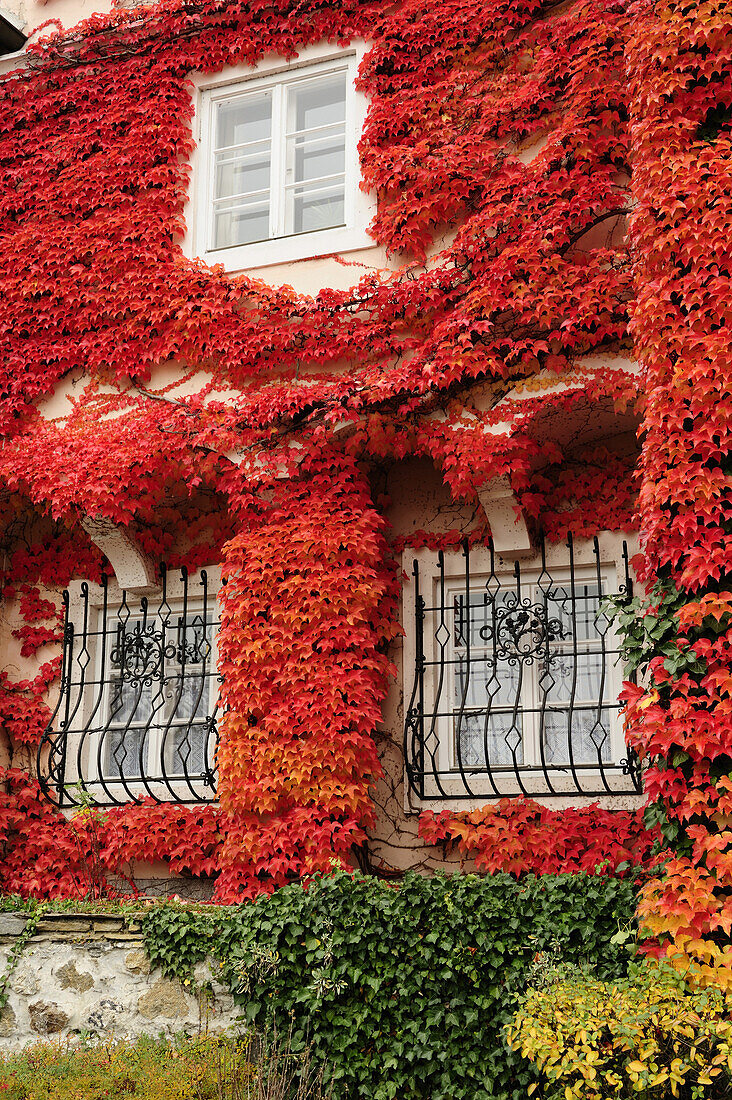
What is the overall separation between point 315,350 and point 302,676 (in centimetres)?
226

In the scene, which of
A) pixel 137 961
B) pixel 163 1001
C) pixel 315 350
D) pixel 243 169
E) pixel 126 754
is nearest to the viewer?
pixel 163 1001

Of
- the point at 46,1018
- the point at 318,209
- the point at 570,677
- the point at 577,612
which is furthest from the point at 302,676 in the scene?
the point at 318,209

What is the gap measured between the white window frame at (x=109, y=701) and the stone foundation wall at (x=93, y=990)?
48.0 inches

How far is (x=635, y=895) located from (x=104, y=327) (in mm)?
5586

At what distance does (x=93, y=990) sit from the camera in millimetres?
6461

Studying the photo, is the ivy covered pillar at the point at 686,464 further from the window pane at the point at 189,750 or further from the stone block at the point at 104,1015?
the window pane at the point at 189,750

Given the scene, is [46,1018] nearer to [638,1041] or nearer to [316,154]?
[638,1041]

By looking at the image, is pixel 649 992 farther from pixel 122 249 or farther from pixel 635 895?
pixel 122 249

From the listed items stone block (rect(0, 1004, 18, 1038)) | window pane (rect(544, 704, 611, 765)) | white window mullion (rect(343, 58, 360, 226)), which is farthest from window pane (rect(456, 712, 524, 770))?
white window mullion (rect(343, 58, 360, 226))

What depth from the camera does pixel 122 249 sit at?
329 inches

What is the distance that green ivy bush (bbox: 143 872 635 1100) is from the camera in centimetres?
543

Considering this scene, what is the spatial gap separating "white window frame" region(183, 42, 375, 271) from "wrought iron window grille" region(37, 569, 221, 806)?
244cm

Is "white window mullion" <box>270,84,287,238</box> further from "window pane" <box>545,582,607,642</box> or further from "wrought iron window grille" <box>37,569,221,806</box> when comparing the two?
"window pane" <box>545,582,607,642</box>

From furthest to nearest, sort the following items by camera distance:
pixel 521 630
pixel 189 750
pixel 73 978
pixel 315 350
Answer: pixel 189 750
pixel 315 350
pixel 521 630
pixel 73 978
